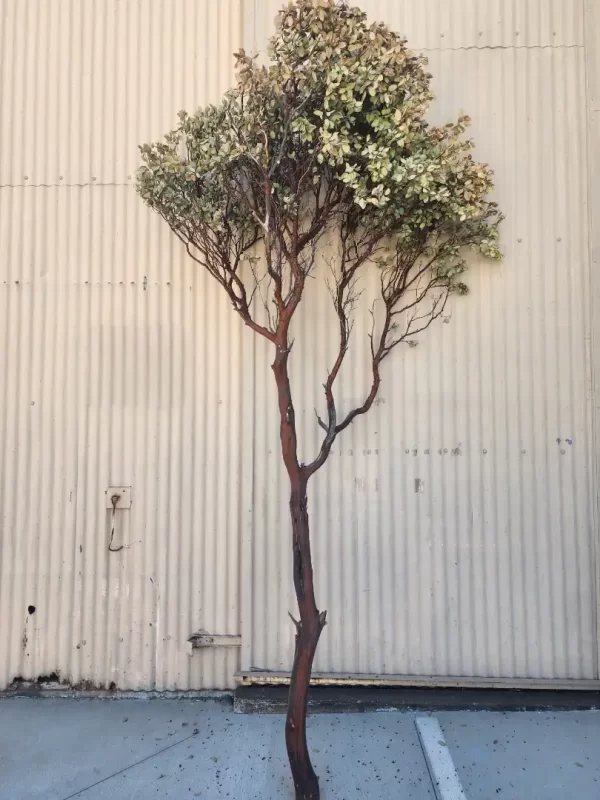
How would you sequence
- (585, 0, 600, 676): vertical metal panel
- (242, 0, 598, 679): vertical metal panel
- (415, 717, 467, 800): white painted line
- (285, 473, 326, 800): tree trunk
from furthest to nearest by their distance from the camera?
1. (585, 0, 600, 676): vertical metal panel
2. (242, 0, 598, 679): vertical metal panel
3. (415, 717, 467, 800): white painted line
4. (285, 473, 326, 800): tree trunk

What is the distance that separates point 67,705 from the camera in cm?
397

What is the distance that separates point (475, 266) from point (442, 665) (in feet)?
10.2

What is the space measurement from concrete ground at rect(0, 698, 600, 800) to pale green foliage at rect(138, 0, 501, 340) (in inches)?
113

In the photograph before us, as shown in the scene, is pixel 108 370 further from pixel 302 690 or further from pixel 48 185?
pixel 302 690

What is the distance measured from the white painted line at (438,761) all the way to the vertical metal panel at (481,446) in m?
0.41

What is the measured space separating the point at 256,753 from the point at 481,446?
266cm

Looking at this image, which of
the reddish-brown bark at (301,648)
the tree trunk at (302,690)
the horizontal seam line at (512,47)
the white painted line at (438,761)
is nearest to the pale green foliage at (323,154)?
the horizontal seam line at (512,47)

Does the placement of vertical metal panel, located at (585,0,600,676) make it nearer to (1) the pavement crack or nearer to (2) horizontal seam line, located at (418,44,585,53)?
(2) horizontal seam line, located at (418,44,585,53)

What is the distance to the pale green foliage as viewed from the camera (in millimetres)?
3062

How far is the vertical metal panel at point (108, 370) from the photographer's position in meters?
4.15

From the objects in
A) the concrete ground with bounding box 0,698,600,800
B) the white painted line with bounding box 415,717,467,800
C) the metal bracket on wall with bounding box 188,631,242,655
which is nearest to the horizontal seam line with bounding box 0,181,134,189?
the metal bracket on wall with bounding box 188,631,242,655

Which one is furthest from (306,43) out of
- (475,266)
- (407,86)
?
(475,266)

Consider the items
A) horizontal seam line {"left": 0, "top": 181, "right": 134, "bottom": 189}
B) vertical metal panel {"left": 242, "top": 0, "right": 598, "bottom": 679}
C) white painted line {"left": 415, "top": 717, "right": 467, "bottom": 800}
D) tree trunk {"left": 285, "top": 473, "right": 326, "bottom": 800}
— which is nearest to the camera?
tree trunk {"left": 285, "top": 473, "right": 326, "bottom": 800}

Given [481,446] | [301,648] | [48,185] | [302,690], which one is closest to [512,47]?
[481,446]
